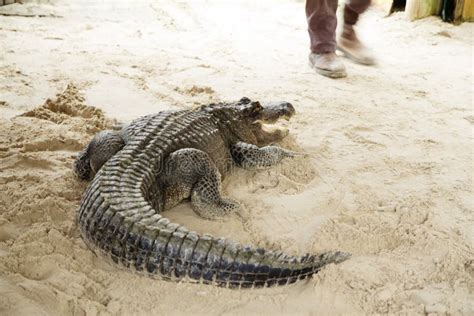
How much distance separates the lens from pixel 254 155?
127 inches

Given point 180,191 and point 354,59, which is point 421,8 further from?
point 180,191

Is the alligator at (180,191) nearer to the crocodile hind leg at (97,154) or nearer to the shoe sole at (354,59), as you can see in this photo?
the crocodile hind leg at (97,154)

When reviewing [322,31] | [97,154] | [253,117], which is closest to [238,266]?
[97,154]

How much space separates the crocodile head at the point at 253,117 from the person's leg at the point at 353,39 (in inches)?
90.5

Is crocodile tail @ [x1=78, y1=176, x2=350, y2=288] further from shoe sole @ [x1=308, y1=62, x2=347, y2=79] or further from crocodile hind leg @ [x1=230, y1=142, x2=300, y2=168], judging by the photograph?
shoe sole @ [x1=308, y1=62, x2=347, y2=79]

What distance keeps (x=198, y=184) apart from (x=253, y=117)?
3.25 ft

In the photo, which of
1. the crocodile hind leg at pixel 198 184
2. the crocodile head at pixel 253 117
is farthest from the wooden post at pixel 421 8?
the crocodile hind leg at pixel 198 184

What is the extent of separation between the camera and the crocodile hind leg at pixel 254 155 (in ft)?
10.5

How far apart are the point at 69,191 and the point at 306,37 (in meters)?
4.65

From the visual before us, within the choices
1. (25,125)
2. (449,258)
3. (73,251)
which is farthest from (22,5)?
(449,258)

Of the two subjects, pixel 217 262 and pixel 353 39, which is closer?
pixel 217 262

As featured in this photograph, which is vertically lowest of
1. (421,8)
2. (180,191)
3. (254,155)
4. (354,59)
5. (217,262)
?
(354,59)

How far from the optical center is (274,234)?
8.27ft

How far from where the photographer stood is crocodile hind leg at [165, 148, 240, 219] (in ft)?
8.71
